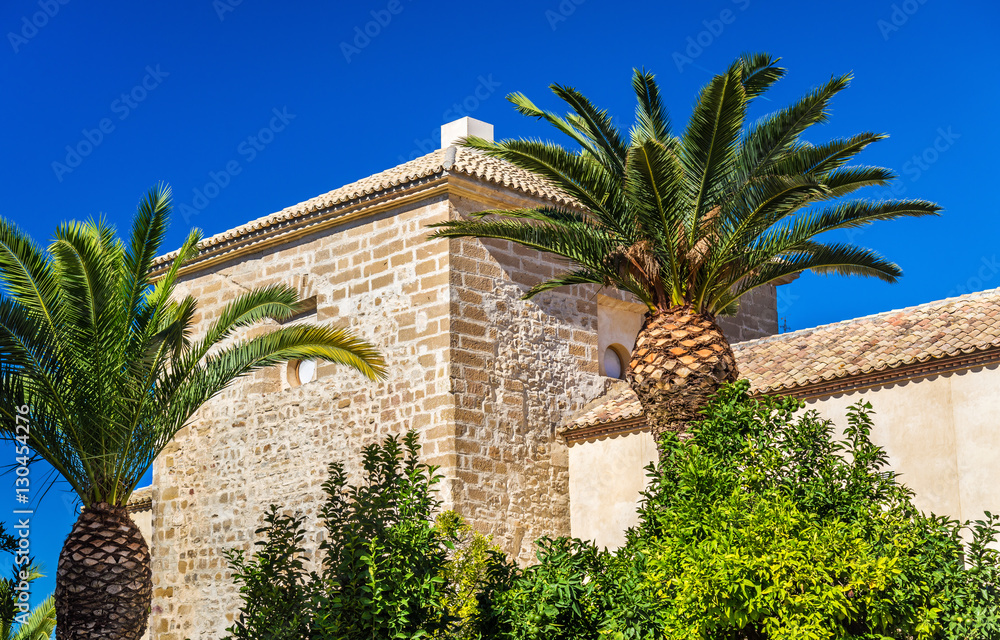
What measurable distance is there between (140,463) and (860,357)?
24.4 feet

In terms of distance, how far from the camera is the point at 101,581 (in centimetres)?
1050

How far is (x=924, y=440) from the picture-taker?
11375 mm

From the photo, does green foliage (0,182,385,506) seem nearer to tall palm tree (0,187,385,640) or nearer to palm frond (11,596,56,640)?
tall palm tree (0,187,385,640)

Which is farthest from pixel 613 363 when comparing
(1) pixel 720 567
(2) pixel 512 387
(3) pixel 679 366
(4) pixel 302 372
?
(1) pixel 720 567

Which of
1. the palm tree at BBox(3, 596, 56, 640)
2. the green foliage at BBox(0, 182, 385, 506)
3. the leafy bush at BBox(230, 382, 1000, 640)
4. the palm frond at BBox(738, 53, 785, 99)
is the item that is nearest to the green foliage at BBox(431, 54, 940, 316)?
the palm frond at BBox(738, 53, 785, 99)

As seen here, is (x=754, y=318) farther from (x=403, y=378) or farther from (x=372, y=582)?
(x=372, y=582)

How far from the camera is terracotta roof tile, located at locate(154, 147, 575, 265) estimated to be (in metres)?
14.0

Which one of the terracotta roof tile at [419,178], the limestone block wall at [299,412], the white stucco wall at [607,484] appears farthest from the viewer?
the terracotta roof tile at [419,178]

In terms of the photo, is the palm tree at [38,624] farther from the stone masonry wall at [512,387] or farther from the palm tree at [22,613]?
the stone masonry wall at [512,387]

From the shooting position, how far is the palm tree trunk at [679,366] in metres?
10.2

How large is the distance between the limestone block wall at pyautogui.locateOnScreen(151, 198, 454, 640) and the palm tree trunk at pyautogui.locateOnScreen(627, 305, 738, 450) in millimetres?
3488

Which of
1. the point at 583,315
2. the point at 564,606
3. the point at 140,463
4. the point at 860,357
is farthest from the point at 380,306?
the point at 564,606

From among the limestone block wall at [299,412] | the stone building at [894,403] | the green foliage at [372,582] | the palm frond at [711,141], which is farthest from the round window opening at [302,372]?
the palm frond at [711,141]

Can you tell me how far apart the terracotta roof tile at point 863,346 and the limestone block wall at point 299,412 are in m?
2.28
